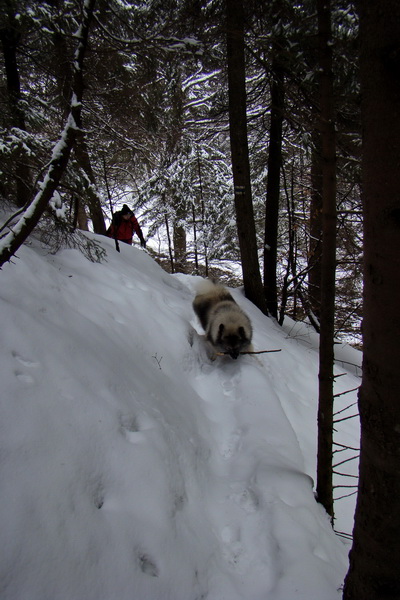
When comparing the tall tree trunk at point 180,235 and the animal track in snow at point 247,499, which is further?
the tall tree trunk at point 180,235

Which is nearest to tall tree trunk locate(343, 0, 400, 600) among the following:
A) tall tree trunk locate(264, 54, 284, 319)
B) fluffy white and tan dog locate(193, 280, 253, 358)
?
fluffy white and tan dog locate(193, 280, 253, 358)

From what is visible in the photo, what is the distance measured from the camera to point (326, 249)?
2633 mm

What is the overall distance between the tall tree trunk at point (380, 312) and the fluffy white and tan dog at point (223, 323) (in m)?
3.38

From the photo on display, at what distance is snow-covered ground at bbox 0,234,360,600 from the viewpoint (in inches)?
64.0

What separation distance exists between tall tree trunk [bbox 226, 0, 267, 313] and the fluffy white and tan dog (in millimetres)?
1827

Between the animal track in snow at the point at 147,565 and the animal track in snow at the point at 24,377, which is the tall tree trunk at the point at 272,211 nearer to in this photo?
the animal track in snow at the point at 24,377

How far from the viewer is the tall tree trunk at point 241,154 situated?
271 inches

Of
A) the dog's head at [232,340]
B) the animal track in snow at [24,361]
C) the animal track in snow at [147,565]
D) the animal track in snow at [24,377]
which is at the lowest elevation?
the animal track in snow at [147,565]

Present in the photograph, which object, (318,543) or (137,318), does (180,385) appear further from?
(318,543)

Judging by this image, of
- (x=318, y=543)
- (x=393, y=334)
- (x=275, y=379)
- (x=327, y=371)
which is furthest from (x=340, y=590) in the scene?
(x=275, y=379)

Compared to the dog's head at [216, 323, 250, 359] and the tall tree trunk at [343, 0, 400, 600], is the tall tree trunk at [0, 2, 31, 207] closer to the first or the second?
the dog's head at [216, 323, 250, 359]

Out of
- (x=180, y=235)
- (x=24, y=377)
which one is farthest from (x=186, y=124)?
(x=24, y=377)

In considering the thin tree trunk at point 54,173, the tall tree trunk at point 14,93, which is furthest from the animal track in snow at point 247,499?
the tall tree trunk at point 14,93

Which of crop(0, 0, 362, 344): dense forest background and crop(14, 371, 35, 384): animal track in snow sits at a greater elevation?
crop(0, 0, 362, 344): dense forest background
